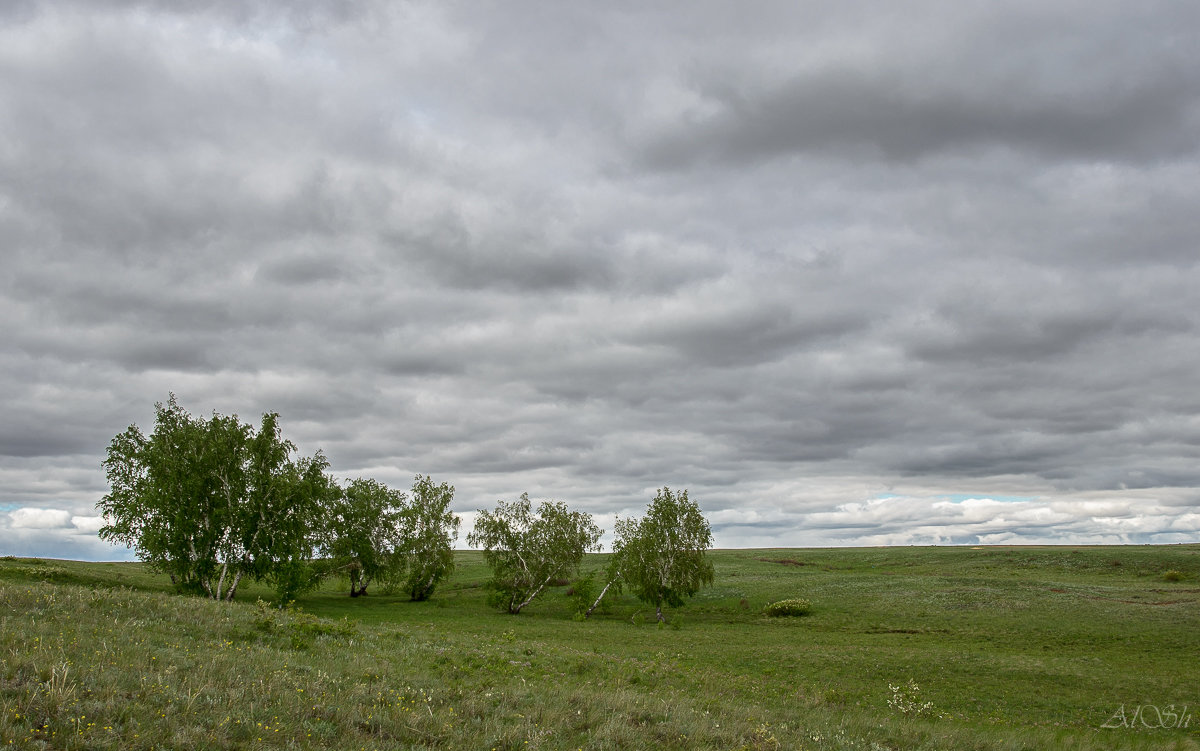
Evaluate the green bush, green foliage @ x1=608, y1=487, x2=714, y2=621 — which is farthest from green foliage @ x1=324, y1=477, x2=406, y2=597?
the green bush

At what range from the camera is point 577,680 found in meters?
22.0

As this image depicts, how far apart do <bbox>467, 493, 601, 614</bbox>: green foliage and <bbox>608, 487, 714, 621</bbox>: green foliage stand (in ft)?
18.2

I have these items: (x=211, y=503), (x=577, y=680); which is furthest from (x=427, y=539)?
(x=577, y=680)

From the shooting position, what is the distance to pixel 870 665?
36.4 meters

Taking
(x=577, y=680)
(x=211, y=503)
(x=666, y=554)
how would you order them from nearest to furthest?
(x=577, y=680) → (x=211, y=503) → (x=666, y=554)

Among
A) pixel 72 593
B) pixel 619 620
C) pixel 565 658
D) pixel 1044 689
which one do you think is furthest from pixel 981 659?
pixel 72 593

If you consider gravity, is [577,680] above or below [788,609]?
above

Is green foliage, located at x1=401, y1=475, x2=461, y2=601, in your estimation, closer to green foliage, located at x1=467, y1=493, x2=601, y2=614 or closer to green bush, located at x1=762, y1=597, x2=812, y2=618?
green foliage, located at x1=467, y1=493, x2=601, y2=614

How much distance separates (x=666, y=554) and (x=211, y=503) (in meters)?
43.5

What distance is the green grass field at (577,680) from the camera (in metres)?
10.7

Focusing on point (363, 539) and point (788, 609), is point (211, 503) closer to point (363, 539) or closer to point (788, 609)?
point (363, 539)

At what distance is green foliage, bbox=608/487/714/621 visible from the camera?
69688 mm

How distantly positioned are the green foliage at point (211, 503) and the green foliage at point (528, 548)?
830 inches

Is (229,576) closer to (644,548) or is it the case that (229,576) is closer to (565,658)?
(644,548)
